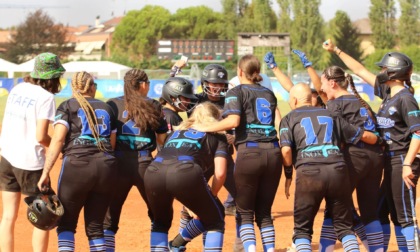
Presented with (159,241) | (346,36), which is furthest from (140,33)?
(159,241)

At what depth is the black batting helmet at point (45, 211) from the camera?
22.7 ft

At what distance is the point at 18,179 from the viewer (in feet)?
24.3

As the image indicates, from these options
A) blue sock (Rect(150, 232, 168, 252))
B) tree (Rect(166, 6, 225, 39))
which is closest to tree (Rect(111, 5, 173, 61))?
tree (Rect(166, 6, 225, 39))

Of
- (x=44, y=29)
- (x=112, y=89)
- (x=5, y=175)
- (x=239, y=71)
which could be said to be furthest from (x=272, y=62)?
(x=44, y=29)

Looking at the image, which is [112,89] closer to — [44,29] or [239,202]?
[239,202]

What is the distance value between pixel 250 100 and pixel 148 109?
101cm

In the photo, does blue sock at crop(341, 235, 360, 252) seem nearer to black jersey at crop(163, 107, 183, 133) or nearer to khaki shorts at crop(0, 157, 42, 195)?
black jersey at crop(163, 107, 183, 133)

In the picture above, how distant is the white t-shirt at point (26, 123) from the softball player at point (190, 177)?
1.12 meters

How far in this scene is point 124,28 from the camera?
9406cm

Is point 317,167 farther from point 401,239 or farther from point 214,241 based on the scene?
point 401,239

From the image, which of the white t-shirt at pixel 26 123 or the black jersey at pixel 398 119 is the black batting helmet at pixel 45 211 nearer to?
the white t-shirt at pixel 26 123

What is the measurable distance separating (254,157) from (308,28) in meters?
72.8

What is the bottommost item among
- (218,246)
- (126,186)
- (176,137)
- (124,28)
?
(124,28)

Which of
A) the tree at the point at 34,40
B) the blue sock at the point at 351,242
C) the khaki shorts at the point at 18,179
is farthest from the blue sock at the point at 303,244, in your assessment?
the tree at the point at 34,40
